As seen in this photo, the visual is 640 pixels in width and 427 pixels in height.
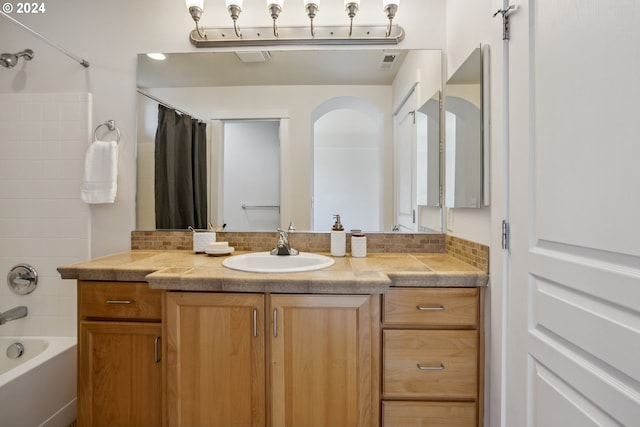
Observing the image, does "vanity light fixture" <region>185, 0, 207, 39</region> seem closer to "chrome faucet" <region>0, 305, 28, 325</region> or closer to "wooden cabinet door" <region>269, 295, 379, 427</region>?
"wooden cabinet door" <region>269, 295, 379, 427</region>

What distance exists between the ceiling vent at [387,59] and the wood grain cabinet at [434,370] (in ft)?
4.24

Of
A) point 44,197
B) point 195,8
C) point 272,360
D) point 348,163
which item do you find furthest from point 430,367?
point 44,197

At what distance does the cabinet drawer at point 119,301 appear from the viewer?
133 centimetres

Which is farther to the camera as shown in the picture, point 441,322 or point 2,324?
point 2,324

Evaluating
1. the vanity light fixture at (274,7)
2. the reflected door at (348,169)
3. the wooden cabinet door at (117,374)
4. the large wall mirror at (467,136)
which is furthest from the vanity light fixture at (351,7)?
the wooden cabinet door at (117,374)

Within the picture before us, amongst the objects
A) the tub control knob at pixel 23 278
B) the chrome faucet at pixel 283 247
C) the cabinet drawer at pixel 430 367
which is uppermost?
the chrome faucet at pixel 283 247

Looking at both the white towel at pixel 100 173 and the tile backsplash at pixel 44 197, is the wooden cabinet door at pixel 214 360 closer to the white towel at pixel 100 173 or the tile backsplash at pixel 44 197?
the white towel at pixel 100 173

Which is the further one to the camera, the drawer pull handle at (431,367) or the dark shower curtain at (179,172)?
the dark shower curtain at (179,172)

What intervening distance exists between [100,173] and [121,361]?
41.0 inches

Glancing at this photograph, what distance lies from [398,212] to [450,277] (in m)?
0.61

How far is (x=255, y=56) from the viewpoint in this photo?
1774 mm

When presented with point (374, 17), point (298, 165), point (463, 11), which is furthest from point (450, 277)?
point (374, 17)

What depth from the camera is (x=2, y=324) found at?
69.7 inches

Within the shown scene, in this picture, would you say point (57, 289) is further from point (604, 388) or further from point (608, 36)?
point (608, 36)
